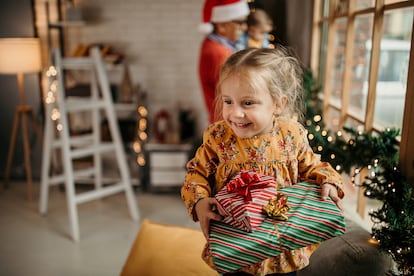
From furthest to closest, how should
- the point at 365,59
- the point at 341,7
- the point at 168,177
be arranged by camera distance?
the point at 168,177 < the point at 341,7 < the point at 365,59

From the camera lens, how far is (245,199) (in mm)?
1139

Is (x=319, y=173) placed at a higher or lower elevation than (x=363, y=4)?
lower

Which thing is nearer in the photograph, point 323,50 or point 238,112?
point 238,112

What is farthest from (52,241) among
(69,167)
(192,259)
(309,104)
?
(309,104)

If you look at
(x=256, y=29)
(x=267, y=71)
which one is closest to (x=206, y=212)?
(x=267, y=71)

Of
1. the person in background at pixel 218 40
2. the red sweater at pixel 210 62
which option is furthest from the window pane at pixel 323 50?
the red sweater at pixel 210 62

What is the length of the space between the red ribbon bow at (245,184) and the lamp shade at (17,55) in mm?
3056

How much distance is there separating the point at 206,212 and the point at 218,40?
179cm

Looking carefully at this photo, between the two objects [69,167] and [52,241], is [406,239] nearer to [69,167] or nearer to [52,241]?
[69,167]

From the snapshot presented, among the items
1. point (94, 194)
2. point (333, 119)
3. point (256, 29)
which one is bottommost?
→ point (94, 194)

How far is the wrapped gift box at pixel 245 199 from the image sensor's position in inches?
43.9

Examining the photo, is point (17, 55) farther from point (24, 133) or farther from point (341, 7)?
point (341, 7)

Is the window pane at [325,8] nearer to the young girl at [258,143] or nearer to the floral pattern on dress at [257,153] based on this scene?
the young girl at [258,143]

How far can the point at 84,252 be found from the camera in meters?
2.95
